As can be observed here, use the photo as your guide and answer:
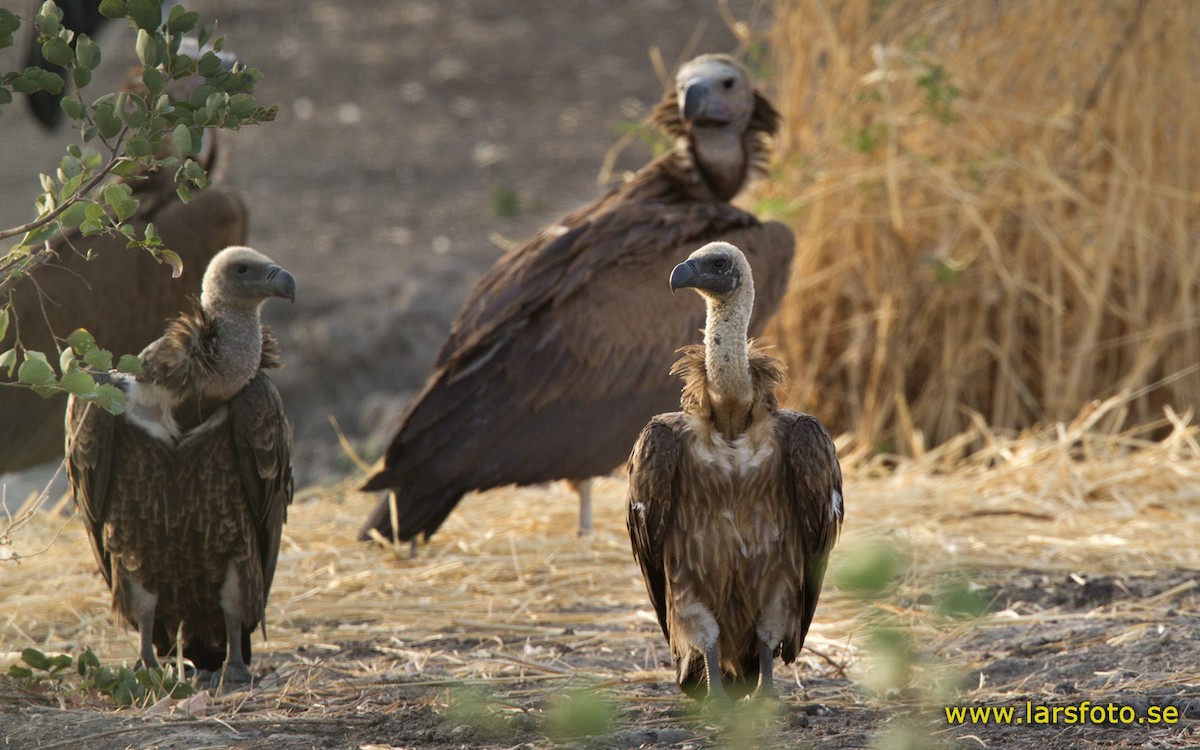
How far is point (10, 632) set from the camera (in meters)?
3.99

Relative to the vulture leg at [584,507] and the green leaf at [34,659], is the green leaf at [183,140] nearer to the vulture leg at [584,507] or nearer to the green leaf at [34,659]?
the green leaf at [34,659]

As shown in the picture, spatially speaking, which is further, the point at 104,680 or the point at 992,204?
the point at 992,204

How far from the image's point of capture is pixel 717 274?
9.93 ft

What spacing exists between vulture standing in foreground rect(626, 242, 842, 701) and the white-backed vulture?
232 cm

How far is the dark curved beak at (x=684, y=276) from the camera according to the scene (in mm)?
2945

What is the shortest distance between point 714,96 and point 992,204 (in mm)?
1430

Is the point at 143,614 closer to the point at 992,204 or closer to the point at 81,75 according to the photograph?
the point at 81,75

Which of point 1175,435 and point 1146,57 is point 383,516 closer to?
point 1175,435

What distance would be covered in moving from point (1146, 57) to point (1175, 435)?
1477mm

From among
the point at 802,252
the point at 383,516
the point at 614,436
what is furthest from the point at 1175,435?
the point at 383,516

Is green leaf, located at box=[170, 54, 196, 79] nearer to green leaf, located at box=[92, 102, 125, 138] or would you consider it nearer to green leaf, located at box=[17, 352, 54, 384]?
green leaf, located at box=[92, 102, 125, 138]

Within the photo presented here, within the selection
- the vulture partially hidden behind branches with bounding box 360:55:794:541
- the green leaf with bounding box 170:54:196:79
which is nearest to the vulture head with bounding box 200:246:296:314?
the green leaf with bounding box 170:54:196:79

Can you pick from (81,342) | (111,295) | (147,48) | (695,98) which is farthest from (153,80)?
(695,98)

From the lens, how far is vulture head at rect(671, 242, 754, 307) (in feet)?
9.77
